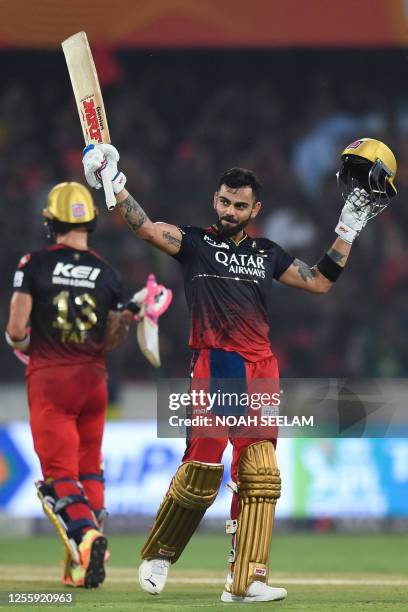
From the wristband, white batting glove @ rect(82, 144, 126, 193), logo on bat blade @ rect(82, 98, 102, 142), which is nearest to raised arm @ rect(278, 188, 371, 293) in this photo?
white batting glove @ rect(82, 144, 126, 193)

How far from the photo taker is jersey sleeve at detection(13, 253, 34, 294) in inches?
299

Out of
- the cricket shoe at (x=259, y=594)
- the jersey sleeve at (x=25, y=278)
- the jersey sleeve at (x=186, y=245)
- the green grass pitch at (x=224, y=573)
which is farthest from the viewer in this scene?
the jersey sleeve at (x=25, y=278)

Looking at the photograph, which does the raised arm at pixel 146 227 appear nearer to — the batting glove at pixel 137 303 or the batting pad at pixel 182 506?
the batting pad at pixel 182 506

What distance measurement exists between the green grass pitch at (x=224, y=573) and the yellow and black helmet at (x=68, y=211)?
2.15 m

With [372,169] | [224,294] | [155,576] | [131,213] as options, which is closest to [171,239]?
[131,213]

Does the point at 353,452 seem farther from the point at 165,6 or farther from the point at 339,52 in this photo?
the point at 339,52

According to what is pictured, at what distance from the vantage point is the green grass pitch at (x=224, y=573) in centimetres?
610

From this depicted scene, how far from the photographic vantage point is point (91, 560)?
24.0 feet

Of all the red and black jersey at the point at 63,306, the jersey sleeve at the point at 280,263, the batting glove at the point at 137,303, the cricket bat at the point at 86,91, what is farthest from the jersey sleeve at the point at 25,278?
the jersey sleeve at the point at 280,263

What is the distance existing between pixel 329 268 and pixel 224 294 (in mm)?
647

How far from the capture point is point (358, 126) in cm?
1745

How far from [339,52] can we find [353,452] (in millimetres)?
7648

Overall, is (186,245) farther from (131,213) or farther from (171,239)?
(131,213)

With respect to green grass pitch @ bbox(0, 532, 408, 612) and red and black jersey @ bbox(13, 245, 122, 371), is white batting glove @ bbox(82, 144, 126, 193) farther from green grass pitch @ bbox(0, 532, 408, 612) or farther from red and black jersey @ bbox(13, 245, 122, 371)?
green grass pitch @ bbox(0, 532, 408, 612)
